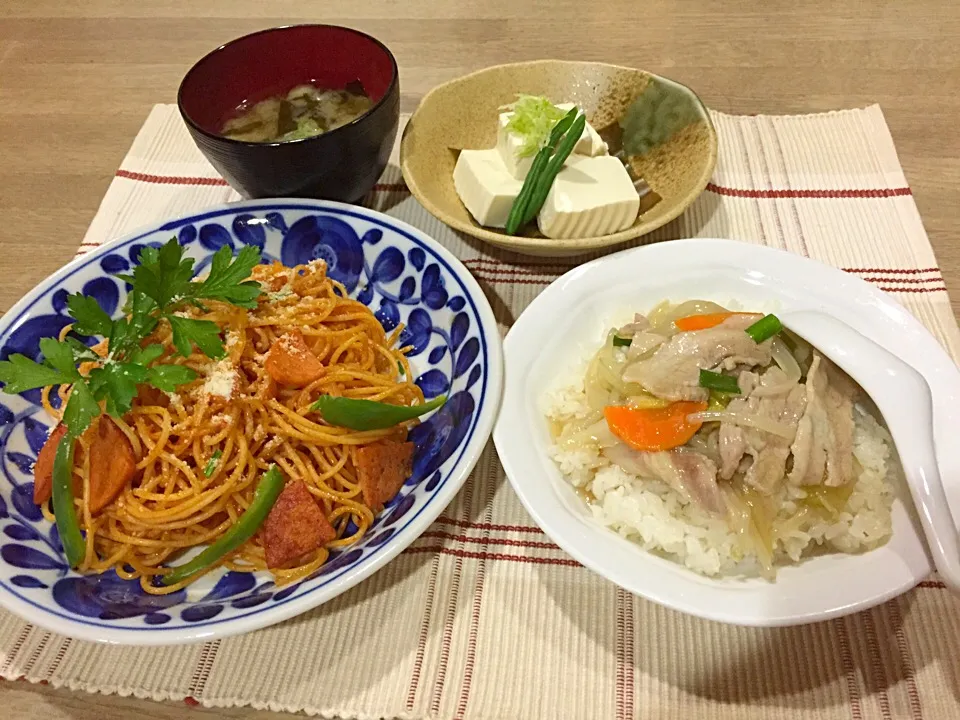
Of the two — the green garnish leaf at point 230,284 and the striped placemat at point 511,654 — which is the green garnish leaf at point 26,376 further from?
the striped placemat at point 511,654

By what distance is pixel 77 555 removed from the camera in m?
1.08

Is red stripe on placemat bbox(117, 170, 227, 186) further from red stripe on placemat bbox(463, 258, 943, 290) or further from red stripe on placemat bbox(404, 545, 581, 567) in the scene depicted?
red stripe on placemat bbox(404, 545, 581, 567)

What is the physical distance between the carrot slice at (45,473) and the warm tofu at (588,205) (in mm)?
1109

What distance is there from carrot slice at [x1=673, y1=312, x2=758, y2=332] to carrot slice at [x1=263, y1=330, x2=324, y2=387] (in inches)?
29.2

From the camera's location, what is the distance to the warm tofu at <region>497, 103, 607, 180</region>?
1.60 m

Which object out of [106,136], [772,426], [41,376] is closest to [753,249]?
[772,426]

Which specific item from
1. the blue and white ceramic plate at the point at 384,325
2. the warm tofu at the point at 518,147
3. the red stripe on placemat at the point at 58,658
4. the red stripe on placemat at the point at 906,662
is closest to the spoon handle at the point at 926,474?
the red stripe on placemat at the point at 906,662

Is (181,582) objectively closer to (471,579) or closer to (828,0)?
(471,579)

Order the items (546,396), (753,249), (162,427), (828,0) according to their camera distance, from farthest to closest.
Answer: (828,0) < (753,249) < (546,396) < (162,427)

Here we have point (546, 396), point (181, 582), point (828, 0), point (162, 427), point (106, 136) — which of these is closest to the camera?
point (181, 582)

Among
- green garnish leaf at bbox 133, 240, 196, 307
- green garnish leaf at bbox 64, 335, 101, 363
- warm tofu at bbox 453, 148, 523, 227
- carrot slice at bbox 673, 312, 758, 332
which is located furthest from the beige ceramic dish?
green garnish leaf at bbox 64, 335, 101, 363

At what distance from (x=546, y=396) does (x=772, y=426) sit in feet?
1.39

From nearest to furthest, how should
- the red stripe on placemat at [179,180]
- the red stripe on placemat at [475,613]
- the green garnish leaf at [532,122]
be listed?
the red stripe on placemat at [475,613] → the green garnish leaf at [532,122] → the red stripe on placemat at [179,180]

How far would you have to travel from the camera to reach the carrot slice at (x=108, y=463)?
1.14m
